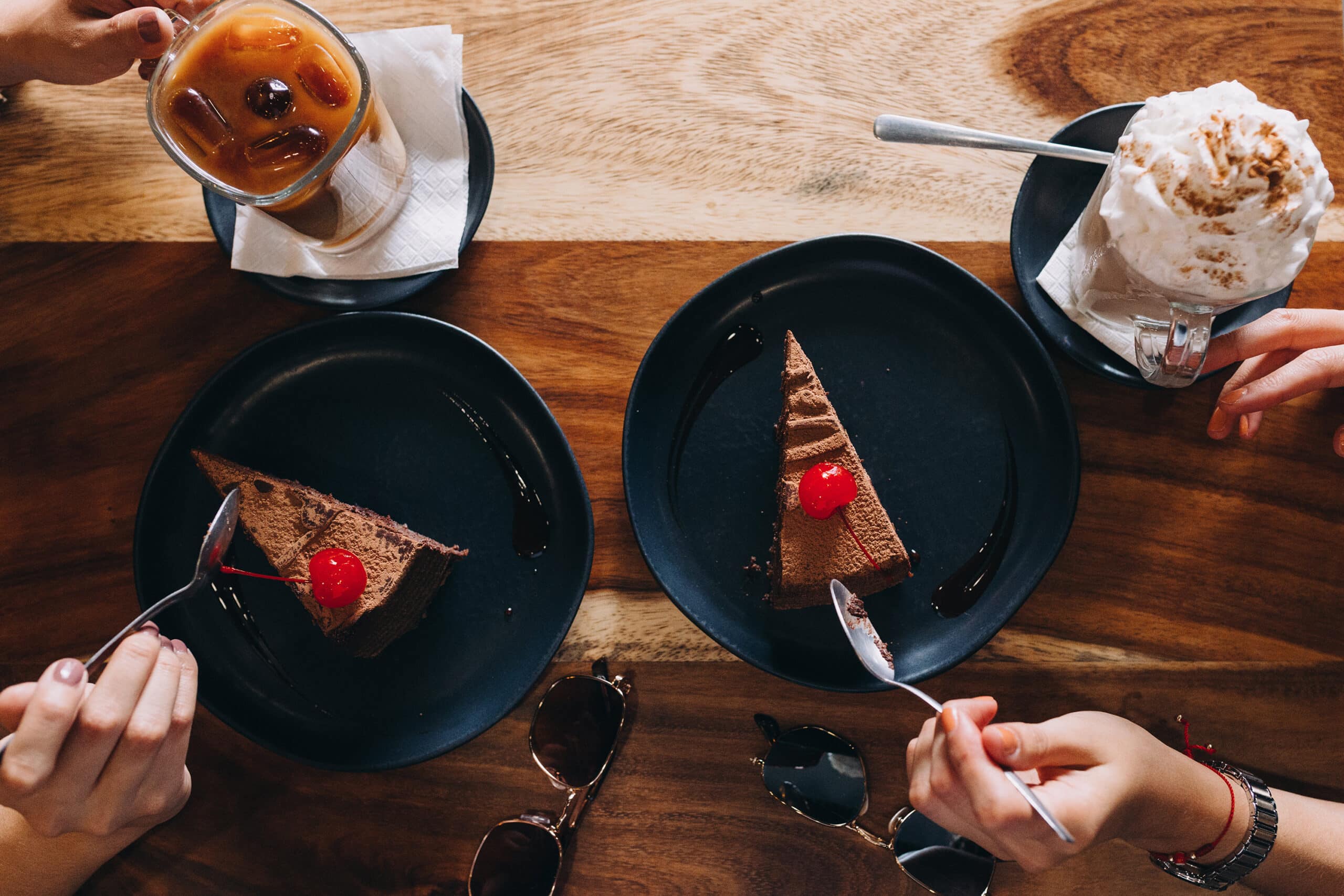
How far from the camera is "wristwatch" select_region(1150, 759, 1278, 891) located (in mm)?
1512

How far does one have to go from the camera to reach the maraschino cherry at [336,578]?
5.02ft

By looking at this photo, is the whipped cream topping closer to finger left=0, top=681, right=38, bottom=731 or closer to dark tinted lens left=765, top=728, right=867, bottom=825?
dark tinted lens left=765, top=728, right=867, bottom=825

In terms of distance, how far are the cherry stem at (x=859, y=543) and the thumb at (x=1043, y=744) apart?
0.38 meters

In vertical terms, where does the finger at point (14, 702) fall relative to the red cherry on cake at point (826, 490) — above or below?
below

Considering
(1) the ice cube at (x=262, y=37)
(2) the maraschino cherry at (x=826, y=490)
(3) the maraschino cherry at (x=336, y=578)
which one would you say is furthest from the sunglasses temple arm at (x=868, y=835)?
(1) the ice cube at (x=262, y=37)

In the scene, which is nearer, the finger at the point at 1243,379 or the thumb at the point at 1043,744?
the thumb at the point at 1043,744

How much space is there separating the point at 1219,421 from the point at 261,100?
1945 mm

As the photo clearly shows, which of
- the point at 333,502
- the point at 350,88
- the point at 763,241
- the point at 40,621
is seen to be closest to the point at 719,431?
the point at 763,241

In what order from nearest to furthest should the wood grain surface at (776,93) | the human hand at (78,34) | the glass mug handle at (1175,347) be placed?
1. the glass mug handle at (1175,347)
2. the human hand at (78,34)
3. the wood grain surface at (776,93)

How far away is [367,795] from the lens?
1.69 metres

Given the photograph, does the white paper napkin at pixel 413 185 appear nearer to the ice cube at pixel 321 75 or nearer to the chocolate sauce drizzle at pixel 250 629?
the ice cube at pixel 321 75

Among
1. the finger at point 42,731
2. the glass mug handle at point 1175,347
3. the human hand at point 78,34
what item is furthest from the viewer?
the human hand at point 78,34

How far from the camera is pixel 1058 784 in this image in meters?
1.32

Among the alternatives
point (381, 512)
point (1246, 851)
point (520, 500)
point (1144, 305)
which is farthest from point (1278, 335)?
point (381, 512)
